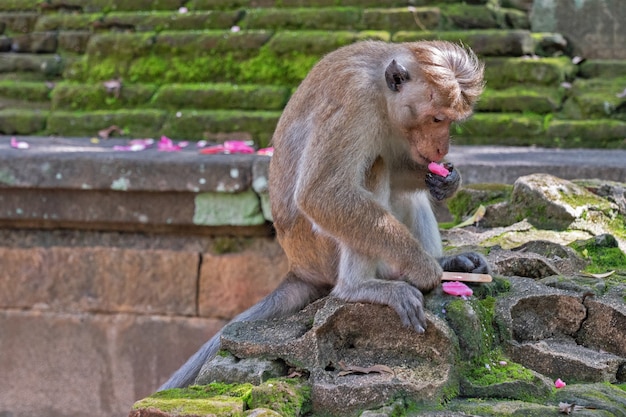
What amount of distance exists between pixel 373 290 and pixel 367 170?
49cm

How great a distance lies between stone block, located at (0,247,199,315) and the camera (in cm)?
545

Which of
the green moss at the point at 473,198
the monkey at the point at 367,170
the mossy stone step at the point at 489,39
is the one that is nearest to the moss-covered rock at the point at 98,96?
the mossy stone step at the point at 489,39

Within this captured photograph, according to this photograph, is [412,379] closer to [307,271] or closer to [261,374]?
[261,374]

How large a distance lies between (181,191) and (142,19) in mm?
1883

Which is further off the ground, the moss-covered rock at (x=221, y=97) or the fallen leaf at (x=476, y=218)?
the moss-covered rock at (x=221, y=97)

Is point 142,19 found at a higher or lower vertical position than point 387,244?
higher

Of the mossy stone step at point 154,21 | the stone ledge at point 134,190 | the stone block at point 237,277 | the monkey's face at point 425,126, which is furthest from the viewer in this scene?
the mossy stone step at point 154,21

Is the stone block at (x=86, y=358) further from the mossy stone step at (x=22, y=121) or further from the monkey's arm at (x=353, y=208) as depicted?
the monkey's arm at (x=353, y=208)

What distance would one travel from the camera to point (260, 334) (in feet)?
9.50

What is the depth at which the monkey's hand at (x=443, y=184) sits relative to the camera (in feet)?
11.3

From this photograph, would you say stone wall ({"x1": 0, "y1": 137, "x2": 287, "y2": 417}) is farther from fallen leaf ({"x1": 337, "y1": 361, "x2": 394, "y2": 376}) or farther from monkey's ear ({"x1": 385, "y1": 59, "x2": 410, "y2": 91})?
fallen leaf ({"x1": 337, "y1": 361, "x2": 394, "y2": 376})

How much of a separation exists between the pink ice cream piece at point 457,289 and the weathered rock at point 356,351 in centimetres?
28

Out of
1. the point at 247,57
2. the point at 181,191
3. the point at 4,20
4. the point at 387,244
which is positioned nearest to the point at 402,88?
the point at 387,244

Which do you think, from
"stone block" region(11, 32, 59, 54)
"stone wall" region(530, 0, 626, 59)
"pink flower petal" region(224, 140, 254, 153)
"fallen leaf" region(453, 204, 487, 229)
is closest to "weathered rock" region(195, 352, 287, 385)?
"fallen leaf" region(453, 204, 487, 229)
